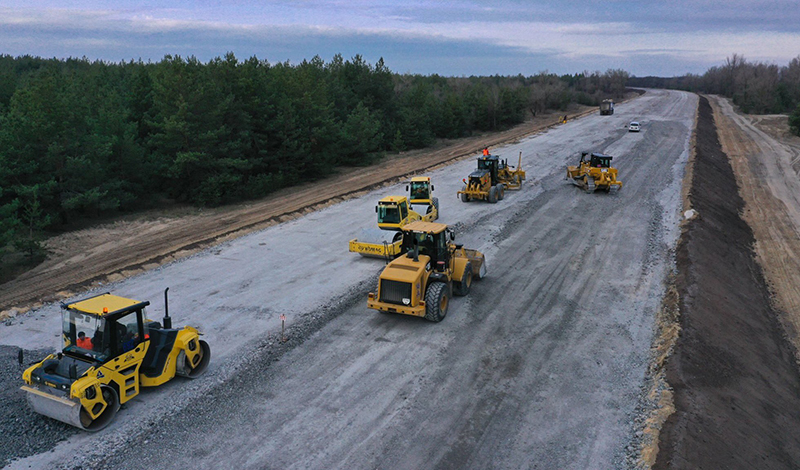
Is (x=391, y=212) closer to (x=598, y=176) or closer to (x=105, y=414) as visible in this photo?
(x=105, y=414)

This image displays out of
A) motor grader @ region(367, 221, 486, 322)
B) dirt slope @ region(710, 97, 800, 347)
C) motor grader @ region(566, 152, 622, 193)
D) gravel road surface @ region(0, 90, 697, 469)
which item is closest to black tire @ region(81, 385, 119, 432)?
gravel road surface @ region(0, 90, 697, 469)

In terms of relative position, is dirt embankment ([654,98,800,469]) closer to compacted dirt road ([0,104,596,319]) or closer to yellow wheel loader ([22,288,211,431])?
yellow wheel loader ([22,288,211,431])

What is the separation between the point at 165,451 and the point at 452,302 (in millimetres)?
9072

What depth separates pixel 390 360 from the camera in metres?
13.2

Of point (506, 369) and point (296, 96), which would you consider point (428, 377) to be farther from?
point (296, 96)

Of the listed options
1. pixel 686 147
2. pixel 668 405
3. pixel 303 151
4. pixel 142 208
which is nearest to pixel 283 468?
pixel 668 405

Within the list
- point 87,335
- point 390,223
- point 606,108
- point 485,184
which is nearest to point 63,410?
point 87,335

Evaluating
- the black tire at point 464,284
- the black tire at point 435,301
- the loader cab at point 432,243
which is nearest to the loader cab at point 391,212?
the black tire at point 464,284

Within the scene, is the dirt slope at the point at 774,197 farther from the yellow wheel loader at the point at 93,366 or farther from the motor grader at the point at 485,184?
the yellow wheel loader at the point at 93,366

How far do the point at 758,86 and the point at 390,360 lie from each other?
390 ft

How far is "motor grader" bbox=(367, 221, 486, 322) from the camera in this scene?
14.6m

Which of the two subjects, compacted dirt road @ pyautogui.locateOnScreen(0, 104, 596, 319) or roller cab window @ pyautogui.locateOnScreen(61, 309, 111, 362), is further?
compacted dirt road @ pyautogui.locateOnScreen(0, 104, 596, 319)

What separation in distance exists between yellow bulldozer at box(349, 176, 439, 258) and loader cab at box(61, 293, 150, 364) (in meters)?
10.8

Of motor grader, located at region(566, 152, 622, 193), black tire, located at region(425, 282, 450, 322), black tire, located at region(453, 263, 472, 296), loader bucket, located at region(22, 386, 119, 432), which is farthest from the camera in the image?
motor grader, located at region(566, 152, 622, 193)
